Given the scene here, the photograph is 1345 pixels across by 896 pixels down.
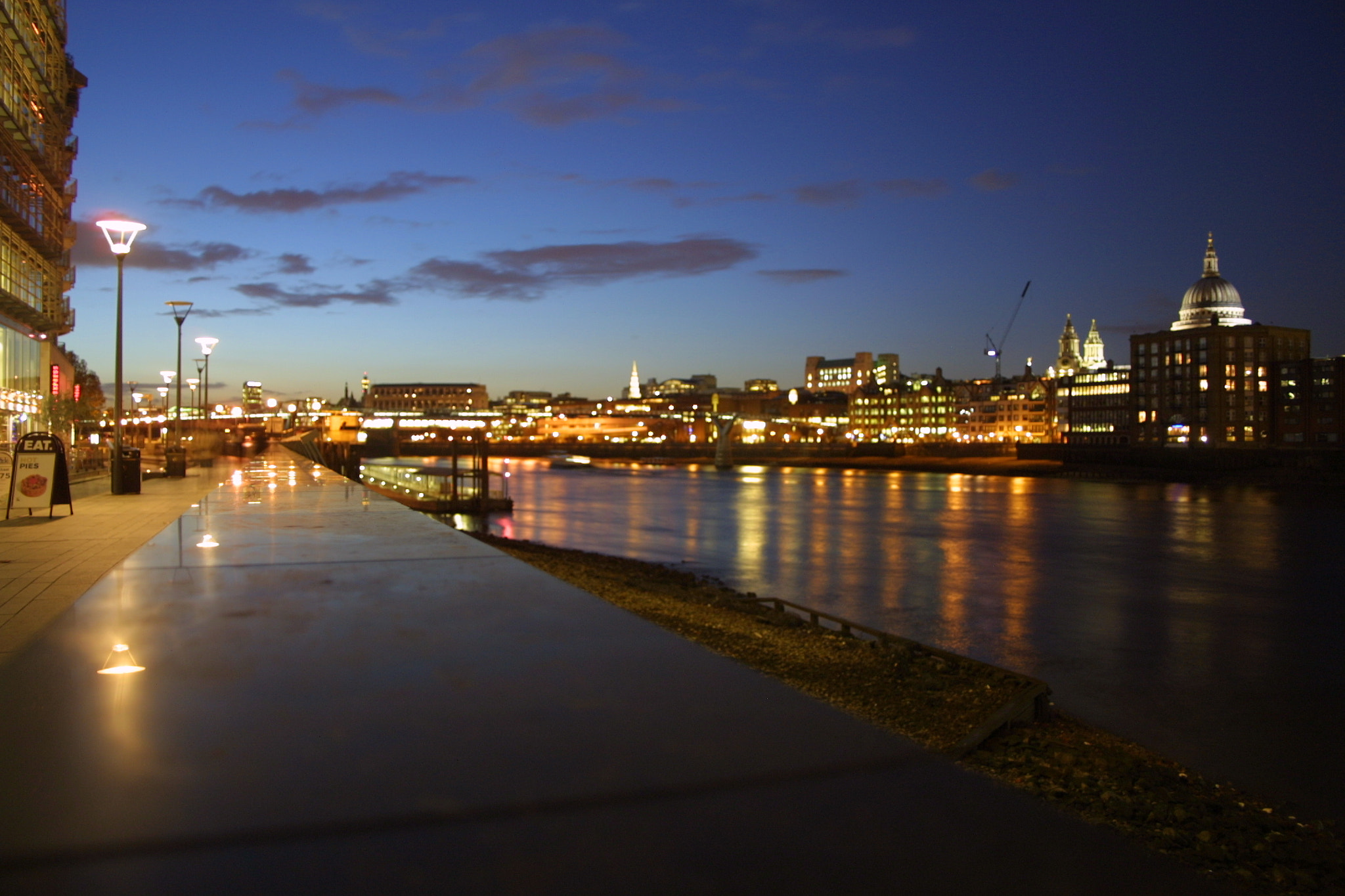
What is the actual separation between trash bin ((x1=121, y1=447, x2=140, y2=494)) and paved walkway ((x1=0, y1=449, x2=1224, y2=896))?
51.1ft

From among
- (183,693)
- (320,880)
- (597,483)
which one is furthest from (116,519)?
(597,483)

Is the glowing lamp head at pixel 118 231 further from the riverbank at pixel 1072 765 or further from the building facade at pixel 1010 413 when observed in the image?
the building facade at pixel 1010 413

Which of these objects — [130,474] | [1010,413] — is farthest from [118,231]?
[1010,413]

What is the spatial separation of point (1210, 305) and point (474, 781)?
190m

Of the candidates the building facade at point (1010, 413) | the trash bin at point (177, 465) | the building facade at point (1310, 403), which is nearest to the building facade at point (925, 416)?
the building facade at point (1010, 413)

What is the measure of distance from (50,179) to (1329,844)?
4621cm

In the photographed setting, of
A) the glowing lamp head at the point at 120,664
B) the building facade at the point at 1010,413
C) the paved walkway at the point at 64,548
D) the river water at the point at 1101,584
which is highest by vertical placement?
the building facade at the point at 1010,413

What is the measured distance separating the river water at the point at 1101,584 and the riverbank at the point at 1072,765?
263 cm

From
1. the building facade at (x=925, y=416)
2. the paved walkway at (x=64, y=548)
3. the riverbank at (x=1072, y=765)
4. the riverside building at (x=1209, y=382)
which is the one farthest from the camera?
the building facade at (x=925, y=416)

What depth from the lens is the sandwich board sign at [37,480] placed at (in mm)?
14609

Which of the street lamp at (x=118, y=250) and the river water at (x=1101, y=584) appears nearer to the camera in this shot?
the river water at (x=1101, y=584)

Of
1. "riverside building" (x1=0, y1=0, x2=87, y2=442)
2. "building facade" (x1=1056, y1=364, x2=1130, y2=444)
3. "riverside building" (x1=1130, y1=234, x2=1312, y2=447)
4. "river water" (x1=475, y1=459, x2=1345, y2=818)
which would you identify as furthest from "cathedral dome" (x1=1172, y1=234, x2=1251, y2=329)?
"riverside building" (x1=0, y1=0, x2=87, y2=442)

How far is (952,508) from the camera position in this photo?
4869 cm

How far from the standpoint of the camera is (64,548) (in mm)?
11016
